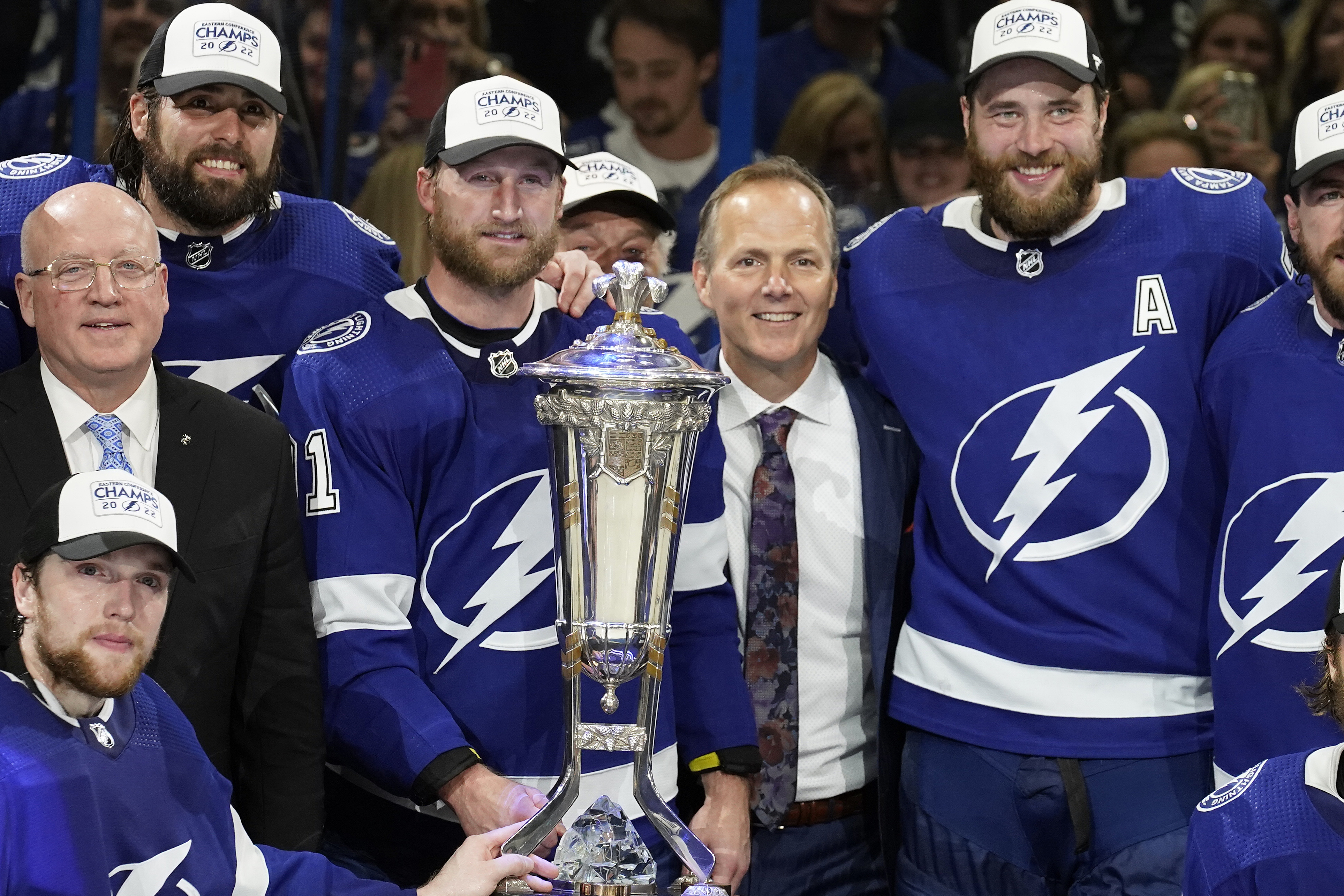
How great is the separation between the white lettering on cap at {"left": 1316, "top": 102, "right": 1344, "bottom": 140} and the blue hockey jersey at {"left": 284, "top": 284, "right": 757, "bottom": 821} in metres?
1.34

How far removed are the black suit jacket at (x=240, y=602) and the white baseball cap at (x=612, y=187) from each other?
1.02 metres

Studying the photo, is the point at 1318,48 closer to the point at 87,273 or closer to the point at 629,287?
the point at 629,287

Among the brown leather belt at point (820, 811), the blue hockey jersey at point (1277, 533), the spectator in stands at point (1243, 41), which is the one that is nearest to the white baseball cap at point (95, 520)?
the brown leather belt at point (820, 811)

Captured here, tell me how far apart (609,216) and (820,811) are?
4.22ft

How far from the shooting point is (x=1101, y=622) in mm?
2822

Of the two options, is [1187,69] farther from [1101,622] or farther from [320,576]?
[320,576]

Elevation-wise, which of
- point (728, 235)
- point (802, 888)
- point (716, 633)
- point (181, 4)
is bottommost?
point (802, 888)

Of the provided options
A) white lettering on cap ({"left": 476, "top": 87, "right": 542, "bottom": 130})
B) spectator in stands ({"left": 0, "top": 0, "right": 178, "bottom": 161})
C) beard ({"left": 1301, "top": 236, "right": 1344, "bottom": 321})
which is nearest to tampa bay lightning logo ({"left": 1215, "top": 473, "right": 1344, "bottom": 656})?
beard ({"left": 1301, "top": 236, "right": 1344, "bottom": 321})

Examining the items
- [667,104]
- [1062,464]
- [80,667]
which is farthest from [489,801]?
[667,104]

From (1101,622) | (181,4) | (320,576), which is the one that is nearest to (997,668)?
(1101,622)

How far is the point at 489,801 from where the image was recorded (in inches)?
96.0

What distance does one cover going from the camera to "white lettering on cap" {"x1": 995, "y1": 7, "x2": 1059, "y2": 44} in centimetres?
293

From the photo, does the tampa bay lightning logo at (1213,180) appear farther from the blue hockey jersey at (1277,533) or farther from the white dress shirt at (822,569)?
the white dress shirt at (822,569)

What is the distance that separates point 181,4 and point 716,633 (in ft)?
9.42
